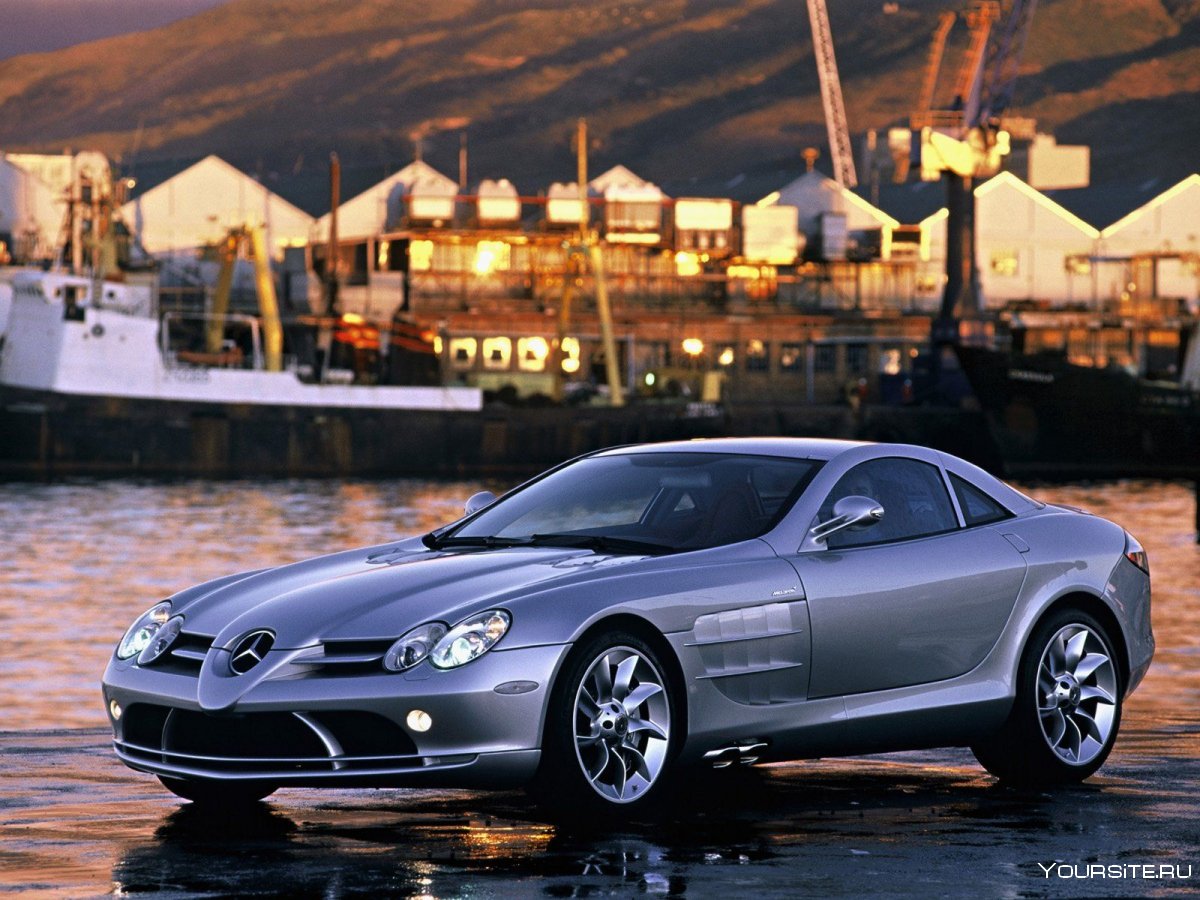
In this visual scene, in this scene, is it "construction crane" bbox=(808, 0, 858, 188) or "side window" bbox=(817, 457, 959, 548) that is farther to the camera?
"construction crane" bbox=(808, 0, 858, 188)

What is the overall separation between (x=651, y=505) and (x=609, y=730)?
148 centimetres

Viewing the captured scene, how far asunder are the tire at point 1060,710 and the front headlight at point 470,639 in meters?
2.72

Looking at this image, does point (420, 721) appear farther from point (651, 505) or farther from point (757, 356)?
point (757, 356)

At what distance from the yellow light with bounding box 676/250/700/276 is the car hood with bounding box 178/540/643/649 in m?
101

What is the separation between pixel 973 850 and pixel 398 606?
217 centimetres

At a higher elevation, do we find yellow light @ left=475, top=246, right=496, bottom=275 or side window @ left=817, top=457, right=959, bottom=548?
yellow light @ left=475, top=246, right=496, bottom=275

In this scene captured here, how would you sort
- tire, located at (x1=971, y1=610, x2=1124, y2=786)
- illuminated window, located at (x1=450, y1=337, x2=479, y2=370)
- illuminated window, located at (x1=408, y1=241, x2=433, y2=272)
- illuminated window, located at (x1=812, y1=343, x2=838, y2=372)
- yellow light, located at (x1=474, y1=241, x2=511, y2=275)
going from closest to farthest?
tire, located at (x1=971, y1=610, x2=1124, y2=786), illuminated window, located at (x1=450, y1=337, x2=479, y2=370), illuminated window, located at (x1=408, y1=241, x2=433, y2=272), yellow light, located at (x1=474, y1=241, x2=511, y2=275), illuminated window, located at (x1=812, y1=343, x2=838, y2=372)

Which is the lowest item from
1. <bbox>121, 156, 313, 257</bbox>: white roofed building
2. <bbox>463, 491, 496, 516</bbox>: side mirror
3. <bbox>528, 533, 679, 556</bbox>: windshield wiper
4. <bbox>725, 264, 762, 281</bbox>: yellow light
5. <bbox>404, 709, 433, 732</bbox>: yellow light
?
<bbox>404, 709, 433, 732</bbox>: yellow light

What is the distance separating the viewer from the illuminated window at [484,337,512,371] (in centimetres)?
10219

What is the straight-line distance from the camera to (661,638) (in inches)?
341

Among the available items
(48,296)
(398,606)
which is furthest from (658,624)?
(48,296)

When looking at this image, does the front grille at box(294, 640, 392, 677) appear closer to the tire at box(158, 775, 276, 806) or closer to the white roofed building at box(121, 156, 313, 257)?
the tire at box(158, 775, 276, 806)

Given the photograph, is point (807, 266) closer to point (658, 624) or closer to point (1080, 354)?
point (1080, 354)

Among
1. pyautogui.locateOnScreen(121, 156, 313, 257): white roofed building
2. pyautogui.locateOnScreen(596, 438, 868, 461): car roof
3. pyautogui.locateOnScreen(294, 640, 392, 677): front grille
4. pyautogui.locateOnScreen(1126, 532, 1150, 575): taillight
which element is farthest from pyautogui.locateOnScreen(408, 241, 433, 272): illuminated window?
pyautogui.locateOnScreen(294, 640, 392, 677): front grille
